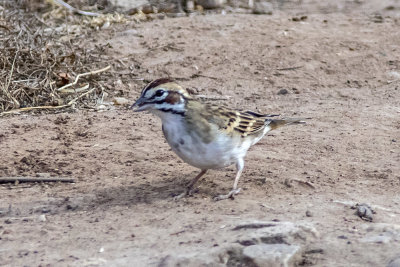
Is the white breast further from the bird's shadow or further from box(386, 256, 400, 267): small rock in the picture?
box(386, 256, 400, 267): small rock

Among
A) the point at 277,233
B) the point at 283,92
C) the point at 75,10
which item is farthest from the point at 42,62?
the point at 277,233

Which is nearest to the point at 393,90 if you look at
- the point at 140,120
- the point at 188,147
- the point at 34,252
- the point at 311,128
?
the point at 311,128

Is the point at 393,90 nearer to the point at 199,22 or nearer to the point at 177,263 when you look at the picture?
the point at 199,22

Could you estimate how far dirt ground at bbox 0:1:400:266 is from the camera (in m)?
5.71

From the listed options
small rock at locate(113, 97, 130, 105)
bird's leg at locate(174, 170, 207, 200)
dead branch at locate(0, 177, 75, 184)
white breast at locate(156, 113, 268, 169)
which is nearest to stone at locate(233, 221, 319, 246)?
white breast at locate(156, 113, 268, 169)

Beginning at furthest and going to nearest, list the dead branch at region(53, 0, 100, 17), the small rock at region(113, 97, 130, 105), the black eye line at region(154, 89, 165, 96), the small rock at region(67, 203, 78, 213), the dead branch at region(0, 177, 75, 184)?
the dead branch at region(53, 0, 100, 17) < the small rock at region(113, 97, 130, 105) < the dead branch at region(0, 177, 75, 184) < the small rock at region(67, 203, 78, 213) < the black eye line at region(154, 89, 165, 96)

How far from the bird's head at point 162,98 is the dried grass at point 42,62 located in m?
3.75

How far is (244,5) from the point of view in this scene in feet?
47.8

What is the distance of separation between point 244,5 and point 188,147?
878 centimetres

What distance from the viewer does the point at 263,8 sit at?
14.6 m

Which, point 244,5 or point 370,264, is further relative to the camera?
point 244,5

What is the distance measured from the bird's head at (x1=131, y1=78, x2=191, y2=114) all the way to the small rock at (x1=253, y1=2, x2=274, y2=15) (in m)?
8.02

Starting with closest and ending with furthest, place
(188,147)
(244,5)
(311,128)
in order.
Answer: (188,147), (311,128), (244,5)

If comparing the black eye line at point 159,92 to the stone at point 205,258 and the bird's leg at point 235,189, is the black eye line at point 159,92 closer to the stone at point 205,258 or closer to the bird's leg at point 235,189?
the bird's leg at point 235,189
